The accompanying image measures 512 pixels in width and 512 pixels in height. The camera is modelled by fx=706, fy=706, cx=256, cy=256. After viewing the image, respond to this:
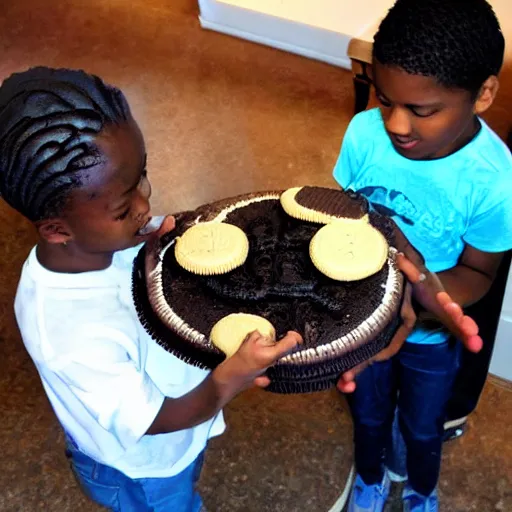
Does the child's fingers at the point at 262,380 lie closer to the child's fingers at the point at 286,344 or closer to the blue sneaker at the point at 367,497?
the child's fingers at the point at 286,344

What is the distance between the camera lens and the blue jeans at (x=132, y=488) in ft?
3.09

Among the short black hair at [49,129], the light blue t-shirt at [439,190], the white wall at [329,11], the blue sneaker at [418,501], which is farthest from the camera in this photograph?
the white wall at [329,11]

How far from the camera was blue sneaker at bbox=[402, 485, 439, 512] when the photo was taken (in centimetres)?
125

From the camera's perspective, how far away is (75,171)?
0.67 metres

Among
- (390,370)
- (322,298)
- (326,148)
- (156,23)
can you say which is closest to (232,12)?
(156,23)

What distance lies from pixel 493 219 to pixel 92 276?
481 millimetres

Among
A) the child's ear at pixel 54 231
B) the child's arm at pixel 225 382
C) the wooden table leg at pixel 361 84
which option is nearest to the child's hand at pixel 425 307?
the child's arm at pixel 225 382

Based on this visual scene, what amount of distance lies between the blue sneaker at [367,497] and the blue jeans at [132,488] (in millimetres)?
384


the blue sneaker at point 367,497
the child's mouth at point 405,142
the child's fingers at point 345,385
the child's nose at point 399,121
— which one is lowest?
the blue sneaker at point 367,497

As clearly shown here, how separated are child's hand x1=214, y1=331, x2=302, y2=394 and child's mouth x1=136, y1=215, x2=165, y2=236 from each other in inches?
7.3

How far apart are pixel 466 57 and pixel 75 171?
0.44 metres

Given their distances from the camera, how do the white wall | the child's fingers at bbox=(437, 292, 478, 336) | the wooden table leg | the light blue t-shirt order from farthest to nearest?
the white wall → the wooden table leg → the light blue t-shirt → the child's fingers at bbox=(437, 292, 478, 336)

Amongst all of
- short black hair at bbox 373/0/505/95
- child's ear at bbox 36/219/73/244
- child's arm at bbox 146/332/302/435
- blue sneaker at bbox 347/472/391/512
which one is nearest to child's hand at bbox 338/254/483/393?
child's arm at bbox 146/332/302/435

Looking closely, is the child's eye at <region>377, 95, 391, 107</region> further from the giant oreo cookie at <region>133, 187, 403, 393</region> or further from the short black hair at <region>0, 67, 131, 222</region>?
the short black hair at <region>0, 67, 131, 222</region>
